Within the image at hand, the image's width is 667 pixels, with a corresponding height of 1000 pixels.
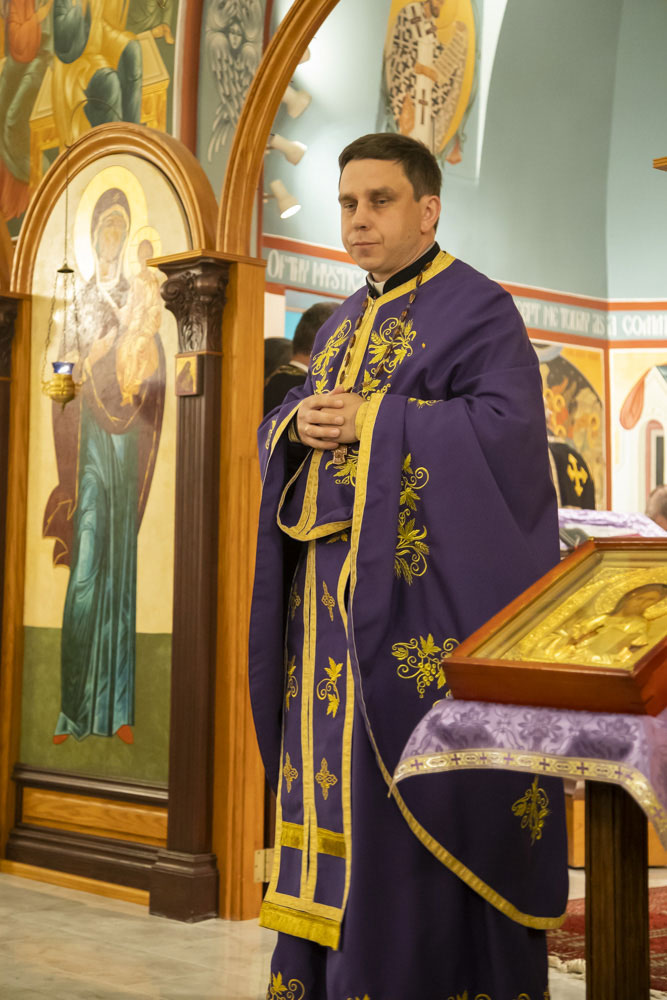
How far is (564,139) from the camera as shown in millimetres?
8969

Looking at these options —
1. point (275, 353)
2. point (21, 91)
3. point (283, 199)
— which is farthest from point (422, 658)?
point (21, 91)

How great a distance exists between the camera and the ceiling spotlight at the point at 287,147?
20.1 ft

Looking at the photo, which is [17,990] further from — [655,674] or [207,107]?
[207,107]

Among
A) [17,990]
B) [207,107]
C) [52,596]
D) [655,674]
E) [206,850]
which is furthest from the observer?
[52,596]

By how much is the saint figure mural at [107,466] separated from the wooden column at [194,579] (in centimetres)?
31

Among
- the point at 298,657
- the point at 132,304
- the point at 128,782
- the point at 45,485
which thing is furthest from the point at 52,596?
the point at 298,657

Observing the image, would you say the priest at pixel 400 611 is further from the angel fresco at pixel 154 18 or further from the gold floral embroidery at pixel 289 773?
the angel fresco at pixel 154 18

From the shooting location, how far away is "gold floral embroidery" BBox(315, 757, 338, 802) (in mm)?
3004

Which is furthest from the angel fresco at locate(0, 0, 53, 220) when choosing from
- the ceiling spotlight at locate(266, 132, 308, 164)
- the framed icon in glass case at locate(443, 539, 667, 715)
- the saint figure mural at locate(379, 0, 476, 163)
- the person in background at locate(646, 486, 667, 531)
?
the framed icon in glass case at locate(443, 539, 667, 715)

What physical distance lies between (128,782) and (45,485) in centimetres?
156

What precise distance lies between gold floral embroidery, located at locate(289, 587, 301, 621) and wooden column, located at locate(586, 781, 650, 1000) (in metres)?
1.09

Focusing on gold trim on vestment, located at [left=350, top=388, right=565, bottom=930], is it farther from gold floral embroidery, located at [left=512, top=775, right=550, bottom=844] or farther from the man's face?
the man's face

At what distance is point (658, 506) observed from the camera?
29.0ft

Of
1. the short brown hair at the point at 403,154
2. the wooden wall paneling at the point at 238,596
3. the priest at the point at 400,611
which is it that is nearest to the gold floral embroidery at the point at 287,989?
the priest at the point at 400,611
